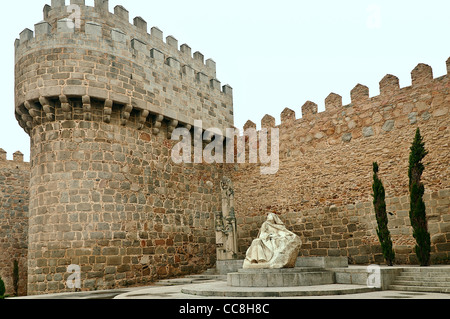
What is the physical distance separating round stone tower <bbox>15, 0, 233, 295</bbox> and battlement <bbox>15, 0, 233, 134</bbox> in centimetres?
3

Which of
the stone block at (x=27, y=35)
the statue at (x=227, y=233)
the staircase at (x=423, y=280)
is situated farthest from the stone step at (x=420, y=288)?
the stone block at (x=27, y=35)

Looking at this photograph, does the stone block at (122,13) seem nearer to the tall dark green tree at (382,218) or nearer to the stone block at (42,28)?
the stone block at (42,28)

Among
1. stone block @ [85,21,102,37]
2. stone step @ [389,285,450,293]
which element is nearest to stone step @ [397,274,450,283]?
stone step @ [389,285,450,293]

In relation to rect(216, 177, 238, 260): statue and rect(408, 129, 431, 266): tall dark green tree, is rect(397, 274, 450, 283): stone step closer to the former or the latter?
rect(408, 129, 431, 266): tall dark green tree

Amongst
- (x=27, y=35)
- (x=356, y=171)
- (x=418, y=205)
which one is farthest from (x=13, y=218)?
(x=418, y=205)

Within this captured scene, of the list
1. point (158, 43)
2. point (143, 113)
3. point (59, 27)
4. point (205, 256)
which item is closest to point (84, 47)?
point (59, 27)

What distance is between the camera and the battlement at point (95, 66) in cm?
1091

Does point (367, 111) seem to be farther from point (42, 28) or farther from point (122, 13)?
point (42, 28)

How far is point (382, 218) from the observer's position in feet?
35.3

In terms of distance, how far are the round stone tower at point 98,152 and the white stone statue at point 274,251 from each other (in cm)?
433

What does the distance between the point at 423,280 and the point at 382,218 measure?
2.87 m

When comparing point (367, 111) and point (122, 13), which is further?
point (122, 13)

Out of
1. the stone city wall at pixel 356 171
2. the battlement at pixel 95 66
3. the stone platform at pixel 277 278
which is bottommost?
the stone platform at pixel 277 278
